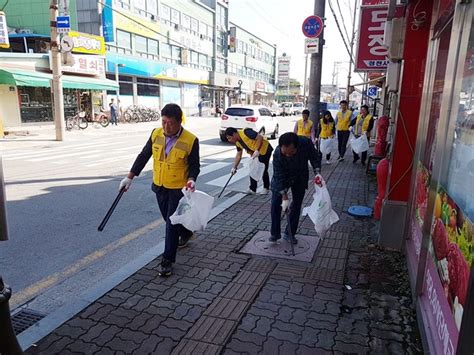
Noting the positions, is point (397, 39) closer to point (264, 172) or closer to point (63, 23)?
point (264, 172)

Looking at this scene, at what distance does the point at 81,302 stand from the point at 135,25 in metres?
28.7

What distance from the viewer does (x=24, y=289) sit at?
3.74 meters

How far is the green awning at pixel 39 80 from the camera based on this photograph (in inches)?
657

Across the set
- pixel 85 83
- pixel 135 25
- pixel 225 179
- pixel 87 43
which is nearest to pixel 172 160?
pixel 225 179

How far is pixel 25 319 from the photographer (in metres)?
3.23

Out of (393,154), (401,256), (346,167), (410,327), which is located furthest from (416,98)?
(346,167)

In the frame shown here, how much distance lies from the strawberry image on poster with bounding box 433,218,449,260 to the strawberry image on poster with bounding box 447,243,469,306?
0.12m

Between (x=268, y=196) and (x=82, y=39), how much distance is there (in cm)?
1967

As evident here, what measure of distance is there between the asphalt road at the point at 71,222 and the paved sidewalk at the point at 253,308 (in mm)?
651

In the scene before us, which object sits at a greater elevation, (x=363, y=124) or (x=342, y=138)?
(x=363, y=124)

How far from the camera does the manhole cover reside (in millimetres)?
4602

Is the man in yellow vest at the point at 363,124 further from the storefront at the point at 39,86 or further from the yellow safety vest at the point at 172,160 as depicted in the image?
the storefront at the point at 39,86

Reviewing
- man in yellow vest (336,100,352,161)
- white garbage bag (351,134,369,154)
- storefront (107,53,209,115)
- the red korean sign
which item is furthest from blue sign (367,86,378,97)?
the red korean sign

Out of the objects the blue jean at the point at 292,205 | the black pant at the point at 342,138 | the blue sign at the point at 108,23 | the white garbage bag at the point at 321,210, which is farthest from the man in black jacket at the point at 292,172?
the blue sign at the point at 108,23
